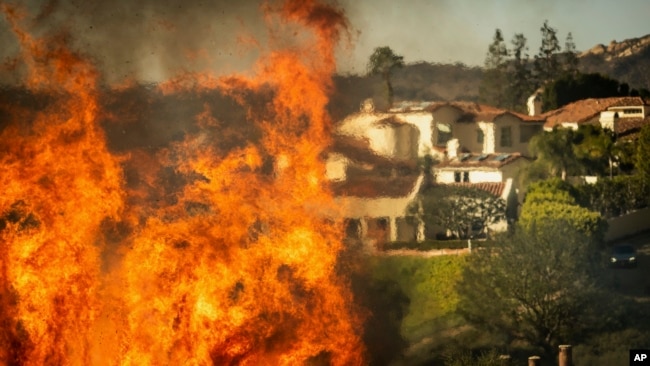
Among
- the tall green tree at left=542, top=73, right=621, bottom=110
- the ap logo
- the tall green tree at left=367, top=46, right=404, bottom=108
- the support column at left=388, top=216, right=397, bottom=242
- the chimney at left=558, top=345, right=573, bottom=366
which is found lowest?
the ap logo

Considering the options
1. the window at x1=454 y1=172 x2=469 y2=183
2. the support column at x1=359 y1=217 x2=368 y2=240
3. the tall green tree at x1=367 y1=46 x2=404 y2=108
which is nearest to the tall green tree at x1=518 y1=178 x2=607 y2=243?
the window at x1=454 y1=172 x2=469 y2=183

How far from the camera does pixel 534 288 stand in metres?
39.8

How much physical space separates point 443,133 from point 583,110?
2081 centimetres

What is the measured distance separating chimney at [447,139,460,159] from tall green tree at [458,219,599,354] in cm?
516

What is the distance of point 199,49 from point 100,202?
586 centimetres

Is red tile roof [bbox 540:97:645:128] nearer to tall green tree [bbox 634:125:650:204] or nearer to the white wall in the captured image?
tall green tree [bbox 634:125:650:204]

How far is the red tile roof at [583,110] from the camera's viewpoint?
6188cm

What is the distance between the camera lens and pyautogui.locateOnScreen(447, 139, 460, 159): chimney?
45719 mm

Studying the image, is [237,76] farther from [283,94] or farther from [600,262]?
[600,262]

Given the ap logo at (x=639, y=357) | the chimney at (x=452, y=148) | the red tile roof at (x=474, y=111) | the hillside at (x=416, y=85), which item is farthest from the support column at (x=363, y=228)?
the ap logo at (x=639, y=357)

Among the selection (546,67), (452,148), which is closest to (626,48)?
(546,67)

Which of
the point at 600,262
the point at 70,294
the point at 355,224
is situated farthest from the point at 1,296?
the point at 600,262

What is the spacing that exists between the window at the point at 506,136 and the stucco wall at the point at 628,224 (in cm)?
798

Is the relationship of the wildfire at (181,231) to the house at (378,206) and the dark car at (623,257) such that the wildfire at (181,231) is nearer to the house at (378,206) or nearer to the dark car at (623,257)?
the house at (378,206)
